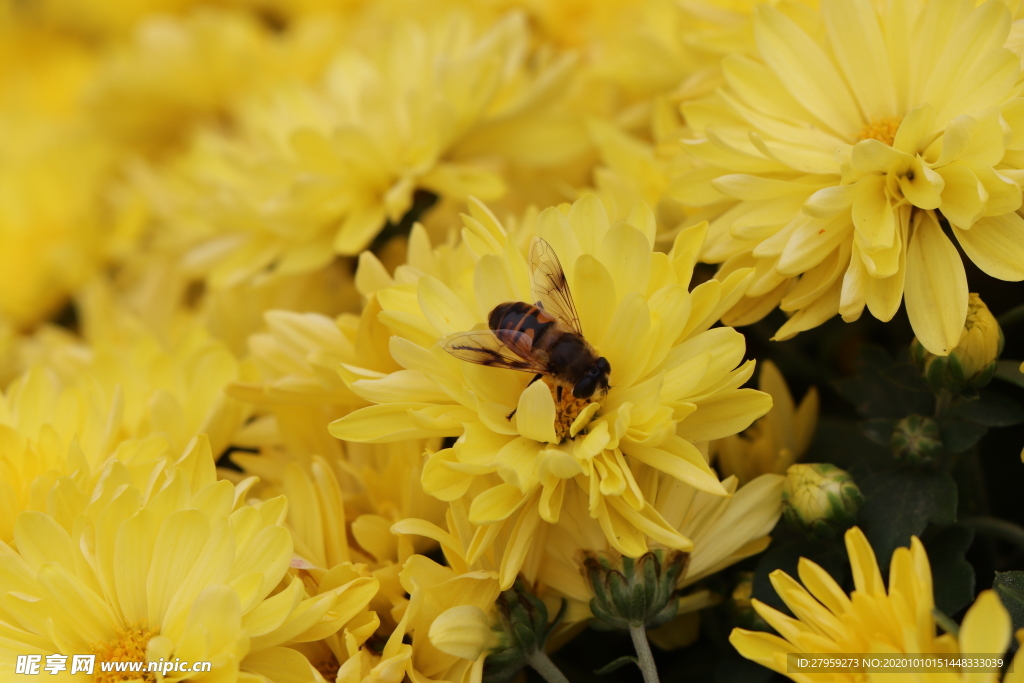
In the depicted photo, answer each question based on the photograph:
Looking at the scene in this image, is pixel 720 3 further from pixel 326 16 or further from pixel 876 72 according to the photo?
pixel 326 16

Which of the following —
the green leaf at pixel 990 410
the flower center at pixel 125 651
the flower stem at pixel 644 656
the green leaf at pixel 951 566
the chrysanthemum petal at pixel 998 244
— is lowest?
the flower center at pixel 125 651

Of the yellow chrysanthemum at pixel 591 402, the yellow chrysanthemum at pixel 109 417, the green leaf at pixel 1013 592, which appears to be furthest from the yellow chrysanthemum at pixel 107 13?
the green leaf at pixel 1013 592

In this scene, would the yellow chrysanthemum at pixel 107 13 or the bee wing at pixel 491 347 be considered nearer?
the bee wing at pixel 491 347

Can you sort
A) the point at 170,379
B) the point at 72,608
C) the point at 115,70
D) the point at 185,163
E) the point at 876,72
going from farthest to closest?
the point at 115,70, the point at 185,163, the point at 170,379, the point at 876,72, the point at 72,608

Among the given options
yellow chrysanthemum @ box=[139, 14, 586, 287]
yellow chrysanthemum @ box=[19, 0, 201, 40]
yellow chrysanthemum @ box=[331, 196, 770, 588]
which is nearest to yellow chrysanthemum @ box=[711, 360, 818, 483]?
yellow chrysanthemum @ box=[331, 196, 770, 588]

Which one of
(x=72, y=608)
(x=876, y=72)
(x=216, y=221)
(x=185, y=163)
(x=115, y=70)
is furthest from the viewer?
(x=115, y=70)

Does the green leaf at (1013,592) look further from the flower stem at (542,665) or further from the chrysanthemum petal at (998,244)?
the flower stem at (542,665)

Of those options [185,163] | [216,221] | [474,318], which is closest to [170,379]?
[216,221]

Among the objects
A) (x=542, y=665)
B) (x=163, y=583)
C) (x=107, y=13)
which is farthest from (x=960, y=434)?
(x=107, y=13)
